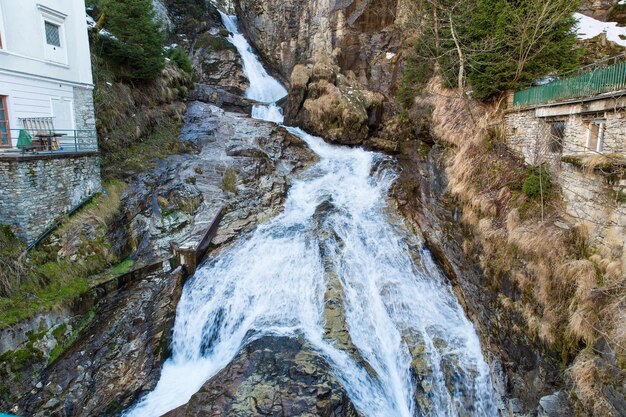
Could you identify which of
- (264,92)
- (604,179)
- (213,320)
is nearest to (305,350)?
(213,320)

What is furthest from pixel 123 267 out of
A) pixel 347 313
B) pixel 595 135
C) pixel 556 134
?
pixel 556 134

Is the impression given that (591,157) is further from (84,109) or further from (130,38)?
(130,38)

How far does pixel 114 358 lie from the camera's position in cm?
950

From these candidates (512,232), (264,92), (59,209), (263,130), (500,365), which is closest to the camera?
(500,365)

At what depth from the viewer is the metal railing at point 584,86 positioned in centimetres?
837

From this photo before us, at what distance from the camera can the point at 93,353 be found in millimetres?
9531

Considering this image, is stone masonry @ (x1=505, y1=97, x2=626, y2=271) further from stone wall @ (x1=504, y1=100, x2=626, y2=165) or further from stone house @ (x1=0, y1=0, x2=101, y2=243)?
stone house @ (x1=0, y1=0, x2=101, y2=243)

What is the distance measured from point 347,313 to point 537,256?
5.36 m

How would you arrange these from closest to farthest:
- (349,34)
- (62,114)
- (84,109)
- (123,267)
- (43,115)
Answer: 1. (123,267)
2. (43,115)
3. (62,114)
4. (84,109)
5. (349,34)

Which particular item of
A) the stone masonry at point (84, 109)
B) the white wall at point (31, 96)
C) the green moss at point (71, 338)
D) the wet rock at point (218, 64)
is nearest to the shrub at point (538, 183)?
the green moss at point (71, 338)

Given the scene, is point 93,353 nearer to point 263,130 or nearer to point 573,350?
point 573,350

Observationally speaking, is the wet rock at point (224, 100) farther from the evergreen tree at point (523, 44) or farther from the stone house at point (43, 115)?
the evergreen tree at point (523, 44)

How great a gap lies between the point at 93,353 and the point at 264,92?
84.2 feet

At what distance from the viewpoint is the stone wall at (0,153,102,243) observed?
10344 millimetres
